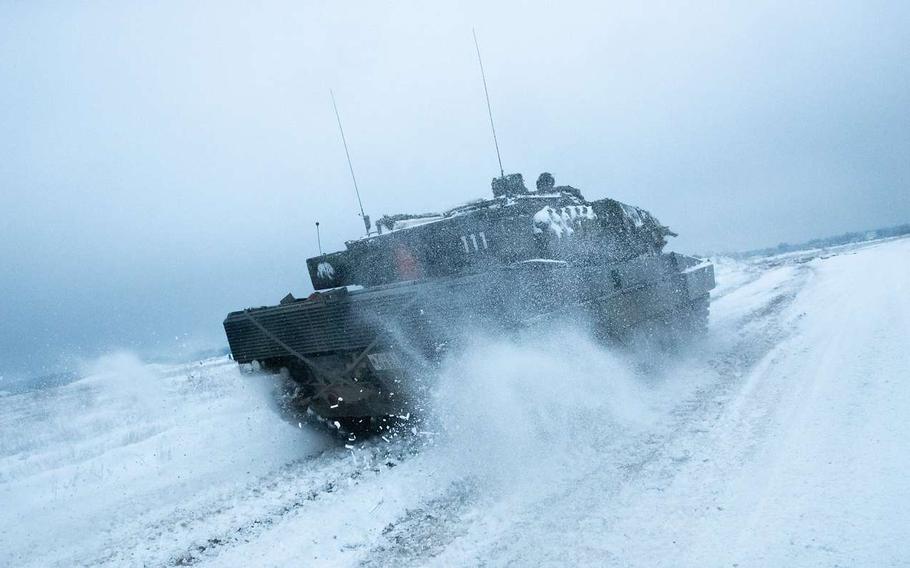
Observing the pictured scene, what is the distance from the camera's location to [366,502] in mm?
4277

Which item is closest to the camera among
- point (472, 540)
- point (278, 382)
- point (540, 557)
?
point (540, 557)

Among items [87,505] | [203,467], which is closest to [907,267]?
[203,467]

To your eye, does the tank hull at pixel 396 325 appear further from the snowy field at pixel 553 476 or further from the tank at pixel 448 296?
the snowy field at pixel 553 476

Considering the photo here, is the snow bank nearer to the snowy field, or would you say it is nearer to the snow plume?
the snowy field

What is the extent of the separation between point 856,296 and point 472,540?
439 inches

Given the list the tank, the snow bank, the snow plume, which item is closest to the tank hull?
the tank

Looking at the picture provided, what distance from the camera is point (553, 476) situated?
4273 mm

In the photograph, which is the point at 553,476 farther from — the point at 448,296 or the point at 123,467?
the point at 123,467

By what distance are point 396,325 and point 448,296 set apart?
1.93 ft

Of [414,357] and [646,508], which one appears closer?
[646,508]

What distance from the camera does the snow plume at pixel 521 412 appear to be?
15.6ft

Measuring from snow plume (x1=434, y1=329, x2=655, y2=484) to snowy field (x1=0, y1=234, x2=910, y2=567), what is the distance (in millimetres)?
21

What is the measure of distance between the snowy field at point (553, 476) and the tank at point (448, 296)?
1.21 ft

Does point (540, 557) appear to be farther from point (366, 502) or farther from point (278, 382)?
point (278, 382)
